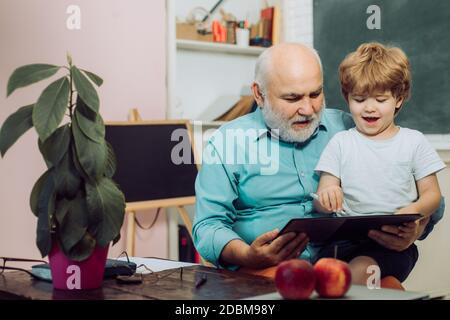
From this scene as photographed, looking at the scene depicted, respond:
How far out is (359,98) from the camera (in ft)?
6.29

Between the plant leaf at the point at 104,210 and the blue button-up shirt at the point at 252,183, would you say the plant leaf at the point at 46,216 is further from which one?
the blue button-up shirt at the point at 252,183

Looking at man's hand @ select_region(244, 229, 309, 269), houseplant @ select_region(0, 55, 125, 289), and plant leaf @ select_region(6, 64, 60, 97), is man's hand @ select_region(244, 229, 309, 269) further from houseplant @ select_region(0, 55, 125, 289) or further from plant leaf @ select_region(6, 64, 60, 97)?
plant leaf @ select_region(6, 64, 60, 97)

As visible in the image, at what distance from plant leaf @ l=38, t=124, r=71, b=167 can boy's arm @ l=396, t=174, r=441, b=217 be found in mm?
944

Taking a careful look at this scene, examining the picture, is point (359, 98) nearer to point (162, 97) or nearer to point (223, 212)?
point (223, 212)

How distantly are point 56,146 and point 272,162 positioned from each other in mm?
790

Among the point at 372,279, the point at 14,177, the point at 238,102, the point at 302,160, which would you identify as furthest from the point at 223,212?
the point at 238,102

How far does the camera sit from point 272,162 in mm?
2037

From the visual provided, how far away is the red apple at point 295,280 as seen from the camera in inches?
46.9

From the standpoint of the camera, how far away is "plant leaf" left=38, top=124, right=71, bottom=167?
1.44m

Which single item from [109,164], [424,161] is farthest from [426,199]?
[109,164]

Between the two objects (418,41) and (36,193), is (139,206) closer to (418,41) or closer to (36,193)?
(418,41)

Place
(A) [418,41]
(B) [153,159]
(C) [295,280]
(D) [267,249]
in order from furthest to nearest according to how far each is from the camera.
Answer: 1. (B) [153,159]
2. (A) [418,41]
3. (D) [267,249]
4. (C) [295,280]

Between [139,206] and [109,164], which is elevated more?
[109,164]

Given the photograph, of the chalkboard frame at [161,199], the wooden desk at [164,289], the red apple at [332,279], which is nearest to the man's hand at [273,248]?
the wooden desk at [164,289]
